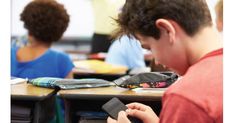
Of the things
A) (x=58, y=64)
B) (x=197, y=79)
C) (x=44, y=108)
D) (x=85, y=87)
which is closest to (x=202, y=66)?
(x=197, y=79)

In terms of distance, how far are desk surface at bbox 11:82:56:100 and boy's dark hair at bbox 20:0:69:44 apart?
0.90 meters

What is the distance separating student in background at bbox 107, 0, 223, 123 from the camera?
34.4 inches

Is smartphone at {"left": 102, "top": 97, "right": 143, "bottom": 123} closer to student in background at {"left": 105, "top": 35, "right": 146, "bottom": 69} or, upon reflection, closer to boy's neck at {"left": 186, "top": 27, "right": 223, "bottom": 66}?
boy's neck at {"left": 186, "top": 27, "right": 223, "bottom": 66}

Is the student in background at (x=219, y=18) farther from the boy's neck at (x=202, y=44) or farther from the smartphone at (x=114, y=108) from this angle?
the smartphone at (x=114, y=108)

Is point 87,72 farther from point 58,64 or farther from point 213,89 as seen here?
point 213,89

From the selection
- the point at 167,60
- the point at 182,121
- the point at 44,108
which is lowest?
the point at 44,108

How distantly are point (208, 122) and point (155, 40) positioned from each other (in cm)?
29

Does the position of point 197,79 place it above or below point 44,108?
above

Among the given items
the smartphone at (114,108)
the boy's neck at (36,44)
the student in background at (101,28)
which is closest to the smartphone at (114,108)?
the smartphone at (114,108)

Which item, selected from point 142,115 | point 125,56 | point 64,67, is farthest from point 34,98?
point 125,56

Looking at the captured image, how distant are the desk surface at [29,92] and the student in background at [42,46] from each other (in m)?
0.73

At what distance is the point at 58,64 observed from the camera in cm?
247

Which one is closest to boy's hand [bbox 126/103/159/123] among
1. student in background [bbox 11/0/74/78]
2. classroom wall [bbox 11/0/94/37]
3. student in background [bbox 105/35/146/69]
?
student in background [bbox 11/0/74/78]

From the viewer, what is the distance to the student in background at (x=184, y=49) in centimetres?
87
